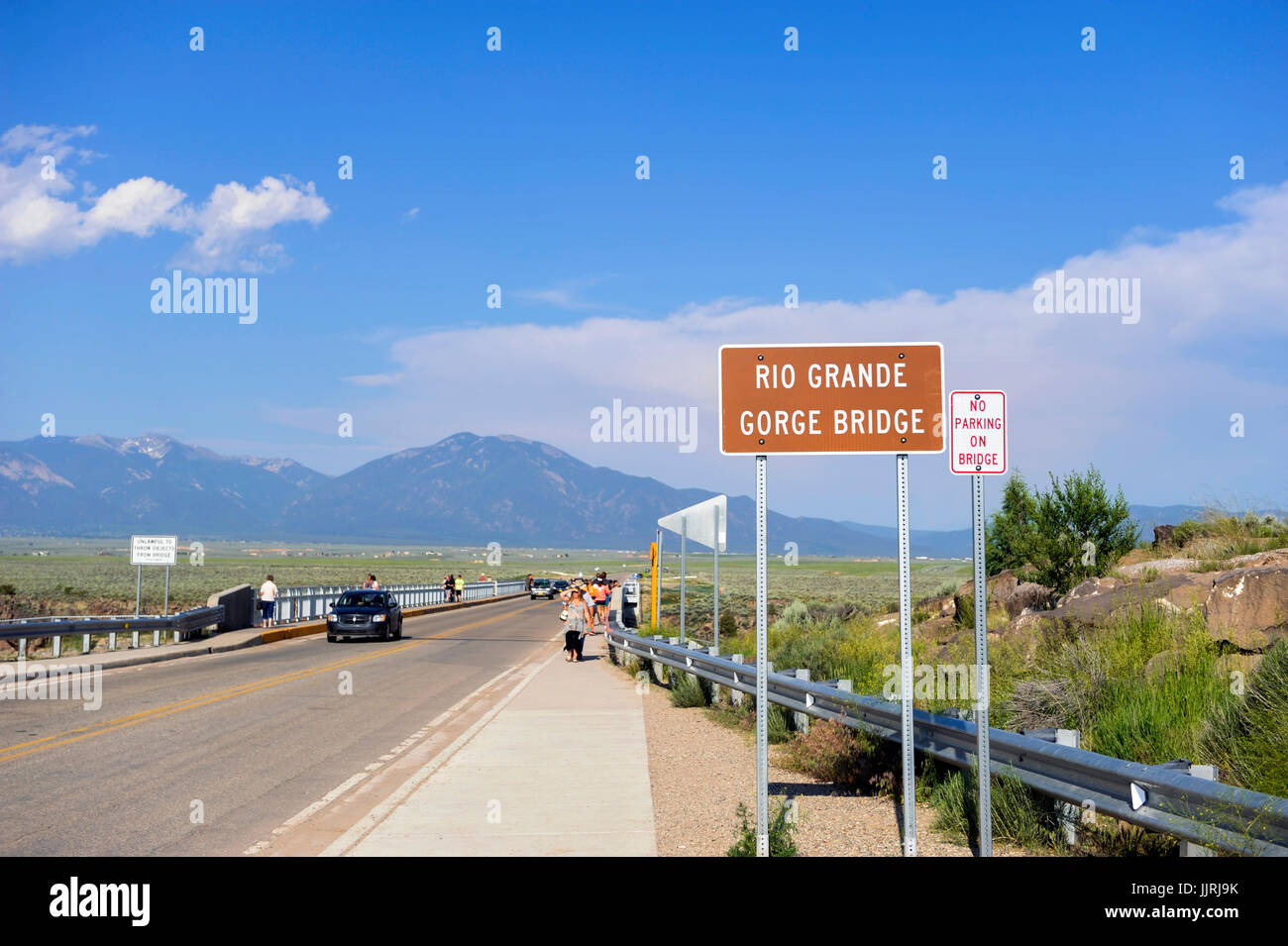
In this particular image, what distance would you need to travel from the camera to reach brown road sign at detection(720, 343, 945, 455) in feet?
23.8

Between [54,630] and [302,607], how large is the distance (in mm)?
16308

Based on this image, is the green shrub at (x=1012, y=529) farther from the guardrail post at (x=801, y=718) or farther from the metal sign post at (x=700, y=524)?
the guardrail post at (x=801, y=718)

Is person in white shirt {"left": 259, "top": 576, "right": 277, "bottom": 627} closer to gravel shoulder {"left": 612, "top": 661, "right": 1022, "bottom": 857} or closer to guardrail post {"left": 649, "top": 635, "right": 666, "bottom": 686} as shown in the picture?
guardrail post {"left": 649, "top": 635, "right": 666, "bottom": 686}

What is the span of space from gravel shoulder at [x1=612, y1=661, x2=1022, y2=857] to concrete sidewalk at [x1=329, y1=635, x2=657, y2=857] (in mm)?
207

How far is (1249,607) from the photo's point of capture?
10.9m

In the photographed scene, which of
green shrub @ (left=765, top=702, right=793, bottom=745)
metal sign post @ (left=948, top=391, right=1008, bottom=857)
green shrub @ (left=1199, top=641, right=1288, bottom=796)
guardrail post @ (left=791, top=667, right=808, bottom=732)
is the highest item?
metal sign post @ (left=948, top=391, right=1008, bottom=857)

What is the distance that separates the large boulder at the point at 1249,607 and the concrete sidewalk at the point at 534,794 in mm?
5901

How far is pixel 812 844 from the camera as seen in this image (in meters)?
7.60

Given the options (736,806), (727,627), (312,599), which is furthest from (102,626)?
(736,806)

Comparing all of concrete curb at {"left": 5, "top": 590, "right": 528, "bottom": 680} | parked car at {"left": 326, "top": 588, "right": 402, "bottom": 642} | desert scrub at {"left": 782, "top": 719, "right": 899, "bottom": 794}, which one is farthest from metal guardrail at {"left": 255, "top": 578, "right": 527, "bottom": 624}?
desert scrub at {"left": 782, "top": 719, "right": 899, "bottom": 794}

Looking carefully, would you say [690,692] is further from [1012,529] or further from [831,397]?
[1012,529]

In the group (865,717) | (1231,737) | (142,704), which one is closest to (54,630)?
Result: (142,704)

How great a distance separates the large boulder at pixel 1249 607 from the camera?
10391mm
